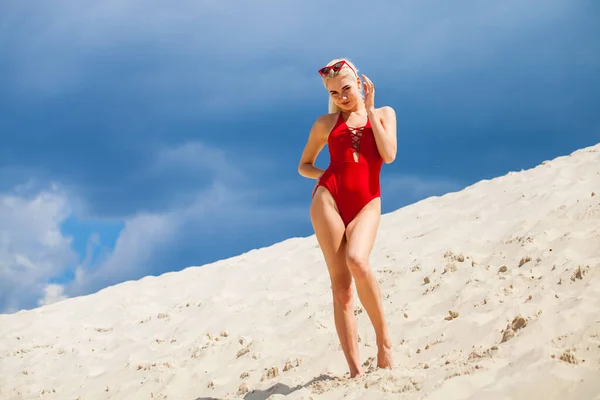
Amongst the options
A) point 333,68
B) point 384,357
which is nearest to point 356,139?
point 333,68

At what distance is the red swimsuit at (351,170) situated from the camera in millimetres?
3572

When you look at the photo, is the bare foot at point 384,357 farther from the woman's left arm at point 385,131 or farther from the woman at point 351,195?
the woman's left arm at point 385,131

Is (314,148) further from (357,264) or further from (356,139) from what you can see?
(357,264)

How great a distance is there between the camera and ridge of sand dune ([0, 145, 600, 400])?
10.4ft

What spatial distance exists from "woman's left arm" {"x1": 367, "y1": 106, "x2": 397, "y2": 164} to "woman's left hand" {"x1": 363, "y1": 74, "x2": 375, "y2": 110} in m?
0.03

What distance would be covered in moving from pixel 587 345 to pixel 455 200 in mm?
6170

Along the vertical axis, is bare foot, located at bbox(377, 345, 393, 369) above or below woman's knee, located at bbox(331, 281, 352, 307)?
below

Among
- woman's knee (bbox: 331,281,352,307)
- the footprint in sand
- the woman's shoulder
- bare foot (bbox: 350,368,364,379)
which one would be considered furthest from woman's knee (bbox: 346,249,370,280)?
the footprint in sand

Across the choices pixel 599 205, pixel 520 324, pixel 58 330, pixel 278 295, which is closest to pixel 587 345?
pixel 520 324

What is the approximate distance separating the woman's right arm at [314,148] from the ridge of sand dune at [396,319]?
134cm

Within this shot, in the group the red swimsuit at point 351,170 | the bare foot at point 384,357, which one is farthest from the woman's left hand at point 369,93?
the bare foot at point 384,357

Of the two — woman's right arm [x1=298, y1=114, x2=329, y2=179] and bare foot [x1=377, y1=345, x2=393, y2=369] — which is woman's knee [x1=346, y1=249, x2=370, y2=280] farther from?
woman's right arm [x1=298, y1=114, x2=329, y2=179]

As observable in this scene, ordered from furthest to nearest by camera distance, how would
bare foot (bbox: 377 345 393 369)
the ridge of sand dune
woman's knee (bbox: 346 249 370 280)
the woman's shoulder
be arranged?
the woman's shoulder
bare foot (bbox: 377 345 393 369)
woman's knee (bbox: 346 249 370 280)
the ridge of sand dune

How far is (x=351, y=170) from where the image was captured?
3590mm
